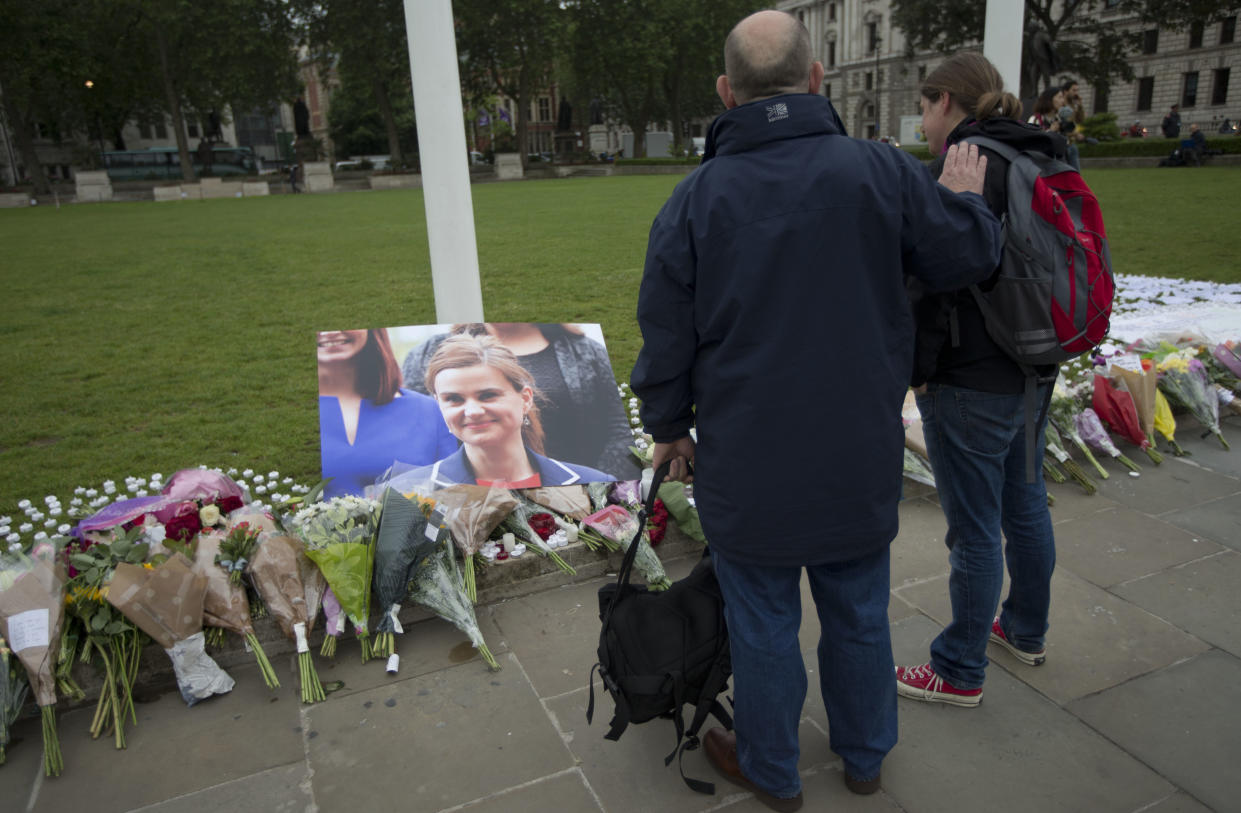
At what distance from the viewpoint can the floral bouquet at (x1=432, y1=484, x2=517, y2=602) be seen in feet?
10.8

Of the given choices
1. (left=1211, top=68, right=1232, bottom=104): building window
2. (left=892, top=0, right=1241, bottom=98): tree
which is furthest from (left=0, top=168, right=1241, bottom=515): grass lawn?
(left=1211, top=68, right=1232, bottom=104): building window

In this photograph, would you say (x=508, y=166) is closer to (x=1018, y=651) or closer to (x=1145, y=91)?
(x=1145, y=91)

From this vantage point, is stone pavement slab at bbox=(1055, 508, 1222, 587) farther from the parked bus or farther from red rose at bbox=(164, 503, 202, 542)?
the parked bus

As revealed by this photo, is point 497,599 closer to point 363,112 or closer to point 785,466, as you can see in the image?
point 785,466

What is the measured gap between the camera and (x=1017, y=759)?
238 centimetres

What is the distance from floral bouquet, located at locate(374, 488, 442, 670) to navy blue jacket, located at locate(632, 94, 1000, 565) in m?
1.42

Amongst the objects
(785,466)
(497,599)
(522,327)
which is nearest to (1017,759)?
(785,466)

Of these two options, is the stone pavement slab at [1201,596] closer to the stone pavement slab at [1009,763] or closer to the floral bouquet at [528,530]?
the stone pavement slab at [1009,763]

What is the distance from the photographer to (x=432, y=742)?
2.55 meters

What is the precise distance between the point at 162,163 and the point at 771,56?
6468cm

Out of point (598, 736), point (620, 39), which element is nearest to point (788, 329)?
point (598, 736)

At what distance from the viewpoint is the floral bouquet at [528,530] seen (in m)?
3.44

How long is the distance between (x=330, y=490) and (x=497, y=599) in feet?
3.68

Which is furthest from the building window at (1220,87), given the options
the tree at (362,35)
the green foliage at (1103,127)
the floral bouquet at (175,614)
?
the floral bouquet at (175,614)
